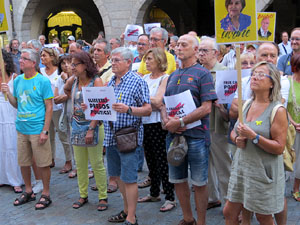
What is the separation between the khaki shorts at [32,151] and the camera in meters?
5.04

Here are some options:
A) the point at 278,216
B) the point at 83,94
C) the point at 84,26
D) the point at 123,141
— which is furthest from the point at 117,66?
the point at 84,26

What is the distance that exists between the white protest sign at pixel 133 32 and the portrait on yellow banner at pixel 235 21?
5.00 m

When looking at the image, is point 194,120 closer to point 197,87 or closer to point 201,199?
point 197,87

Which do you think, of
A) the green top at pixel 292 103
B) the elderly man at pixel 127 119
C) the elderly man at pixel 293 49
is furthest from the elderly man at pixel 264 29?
the elderly man at pixel 127 119

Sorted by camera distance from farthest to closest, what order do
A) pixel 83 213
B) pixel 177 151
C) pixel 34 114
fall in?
1. pixel 34 114
2. pixel 83 213
3. pixel 177 151

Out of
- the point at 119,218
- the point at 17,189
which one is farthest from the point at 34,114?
the point at 119,218

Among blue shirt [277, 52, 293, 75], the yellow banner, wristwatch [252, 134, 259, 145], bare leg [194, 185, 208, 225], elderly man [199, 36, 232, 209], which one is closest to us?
wristwatch [252, 134, 259, 145]

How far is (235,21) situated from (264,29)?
3.70 metres

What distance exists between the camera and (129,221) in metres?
4.19

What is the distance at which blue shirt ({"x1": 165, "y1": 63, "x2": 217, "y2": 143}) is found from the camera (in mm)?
3816

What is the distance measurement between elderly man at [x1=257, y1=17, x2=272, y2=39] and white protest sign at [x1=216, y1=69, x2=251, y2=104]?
295cm

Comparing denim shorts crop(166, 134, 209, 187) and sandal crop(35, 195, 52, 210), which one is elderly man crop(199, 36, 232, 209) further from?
sandal crop(35, 195, 52, 210)

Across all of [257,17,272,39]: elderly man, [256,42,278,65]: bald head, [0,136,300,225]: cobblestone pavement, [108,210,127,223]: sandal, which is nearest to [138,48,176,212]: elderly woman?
[0,136,300,225]: cobblestone pavement

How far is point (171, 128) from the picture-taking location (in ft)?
12.7
